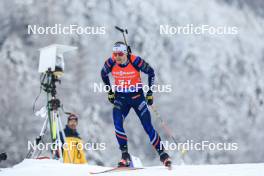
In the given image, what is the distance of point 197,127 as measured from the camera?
28.1 feet

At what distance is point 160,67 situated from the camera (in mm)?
8383

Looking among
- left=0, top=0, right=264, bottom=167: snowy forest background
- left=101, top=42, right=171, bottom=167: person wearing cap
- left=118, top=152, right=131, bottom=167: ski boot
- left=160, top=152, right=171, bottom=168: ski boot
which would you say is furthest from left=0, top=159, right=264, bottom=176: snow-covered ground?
left=0, top=0, right=264, bottom=167: snowy forest background

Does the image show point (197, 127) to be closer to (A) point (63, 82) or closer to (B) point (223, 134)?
(B) point (223, 134)

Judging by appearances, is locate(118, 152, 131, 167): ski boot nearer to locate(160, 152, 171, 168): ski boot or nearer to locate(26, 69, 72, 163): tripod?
locate(160, 152, 171, 168): ski boot

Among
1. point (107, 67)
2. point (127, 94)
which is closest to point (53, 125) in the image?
point (107, 67)

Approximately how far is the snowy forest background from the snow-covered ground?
302 cm

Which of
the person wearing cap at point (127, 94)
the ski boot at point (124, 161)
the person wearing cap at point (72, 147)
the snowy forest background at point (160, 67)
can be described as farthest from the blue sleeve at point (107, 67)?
the snowy forest background at point (160, 67)

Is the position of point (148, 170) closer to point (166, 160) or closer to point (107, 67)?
point (166, 160)

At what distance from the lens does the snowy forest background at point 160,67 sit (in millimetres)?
7762

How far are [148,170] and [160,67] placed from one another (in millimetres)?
4321

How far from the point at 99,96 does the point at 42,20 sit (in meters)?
2.00

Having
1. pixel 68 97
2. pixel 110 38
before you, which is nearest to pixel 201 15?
pixel 110 38

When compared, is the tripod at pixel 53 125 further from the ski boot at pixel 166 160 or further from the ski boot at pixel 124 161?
the ski boot at pixel 166 160

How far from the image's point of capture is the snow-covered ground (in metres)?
3.73
